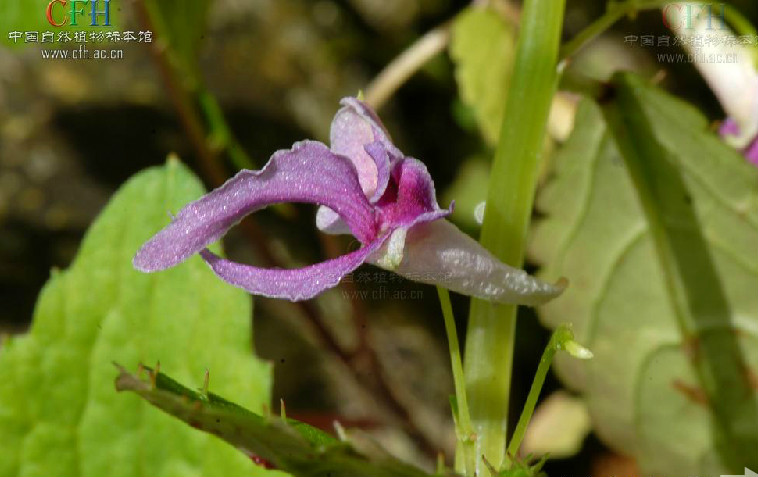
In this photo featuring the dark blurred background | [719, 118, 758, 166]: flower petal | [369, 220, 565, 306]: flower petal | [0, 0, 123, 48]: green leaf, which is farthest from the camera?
the dark blurred background

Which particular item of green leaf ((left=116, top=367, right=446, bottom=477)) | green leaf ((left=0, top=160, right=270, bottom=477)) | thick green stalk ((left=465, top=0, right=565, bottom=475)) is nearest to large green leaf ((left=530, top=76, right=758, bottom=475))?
thick green stalk ((left=465, top=0, right=565, bottom=475))

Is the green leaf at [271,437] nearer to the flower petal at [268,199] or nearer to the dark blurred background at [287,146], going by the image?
the flower petal at [268,199]

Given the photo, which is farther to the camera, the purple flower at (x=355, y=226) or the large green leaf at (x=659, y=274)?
the large green leaf at (x=659, y=274)

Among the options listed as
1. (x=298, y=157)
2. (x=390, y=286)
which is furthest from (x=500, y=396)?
(x=390, y=286)

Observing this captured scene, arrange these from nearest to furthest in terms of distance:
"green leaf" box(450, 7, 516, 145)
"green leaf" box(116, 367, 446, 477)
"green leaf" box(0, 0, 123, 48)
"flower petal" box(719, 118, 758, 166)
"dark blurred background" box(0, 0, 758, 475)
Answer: "green leaf" box(116, 367, 446, 477), "flower petal" box(719, 118, 758, 166), "green leaf" box(0, 0, 123, 48), "green leaf" box(450, 7, 516, 145), "dark blurred background" box(0, 0, 758, 475)

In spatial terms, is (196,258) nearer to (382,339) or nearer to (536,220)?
(536,220)

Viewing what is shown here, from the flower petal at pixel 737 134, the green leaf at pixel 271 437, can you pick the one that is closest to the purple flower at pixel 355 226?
the green leaf at pixel 271 437

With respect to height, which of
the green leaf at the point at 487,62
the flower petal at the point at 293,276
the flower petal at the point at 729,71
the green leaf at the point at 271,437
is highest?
the green leaf at the point at 487,62

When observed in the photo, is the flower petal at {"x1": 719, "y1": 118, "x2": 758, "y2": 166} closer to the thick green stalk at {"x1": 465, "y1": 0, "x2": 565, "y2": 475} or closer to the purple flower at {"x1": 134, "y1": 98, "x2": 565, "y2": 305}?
the thick green stalk at {"x1": 465, "y1": 0, "x2": 565, "y2": 475}
